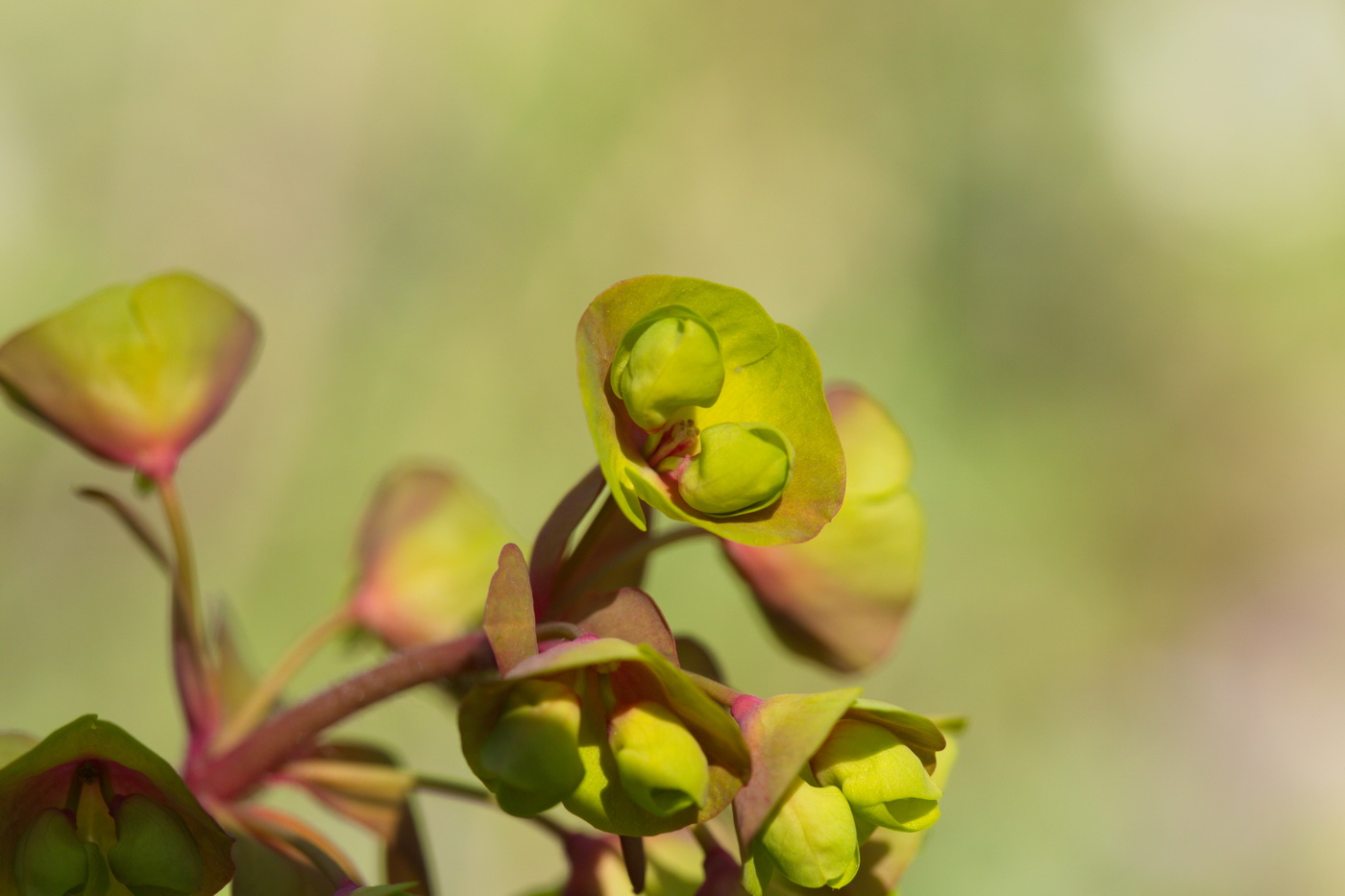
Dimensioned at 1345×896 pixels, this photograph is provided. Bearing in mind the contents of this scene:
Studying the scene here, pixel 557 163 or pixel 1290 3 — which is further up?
pixel 1290 3

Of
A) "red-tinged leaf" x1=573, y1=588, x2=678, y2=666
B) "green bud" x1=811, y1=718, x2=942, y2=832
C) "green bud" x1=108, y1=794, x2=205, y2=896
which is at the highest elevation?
"red-tinged leaf" x1=573, y1=588, x2=678, y2=666

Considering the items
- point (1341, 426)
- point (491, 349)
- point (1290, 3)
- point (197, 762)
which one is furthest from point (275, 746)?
point (1290, 3)

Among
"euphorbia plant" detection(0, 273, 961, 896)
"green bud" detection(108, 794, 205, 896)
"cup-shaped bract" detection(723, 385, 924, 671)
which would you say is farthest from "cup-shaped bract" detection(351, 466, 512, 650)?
"green bud" detection(108, 794, 205, 896)

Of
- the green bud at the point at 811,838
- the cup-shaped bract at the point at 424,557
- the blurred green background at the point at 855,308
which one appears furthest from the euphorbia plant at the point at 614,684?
the blurred green background at the point at 855,308

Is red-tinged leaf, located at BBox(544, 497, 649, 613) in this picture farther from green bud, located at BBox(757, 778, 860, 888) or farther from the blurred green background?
the blurred green background

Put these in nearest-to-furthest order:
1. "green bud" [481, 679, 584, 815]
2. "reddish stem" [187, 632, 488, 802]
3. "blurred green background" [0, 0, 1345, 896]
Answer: "green bud" [481, 679, 584, 815], "reddish stem" [187, 632, 488, 802], "blurred green background" [0, 0, 1345, 896]

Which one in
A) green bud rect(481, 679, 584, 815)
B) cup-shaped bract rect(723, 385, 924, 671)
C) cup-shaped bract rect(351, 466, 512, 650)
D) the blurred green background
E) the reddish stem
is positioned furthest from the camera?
the blurred green background

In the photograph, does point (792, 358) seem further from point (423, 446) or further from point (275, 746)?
point (423, 446)

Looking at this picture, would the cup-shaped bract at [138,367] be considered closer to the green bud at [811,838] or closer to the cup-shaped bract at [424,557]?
the cup-shaped bract at [424,557]
